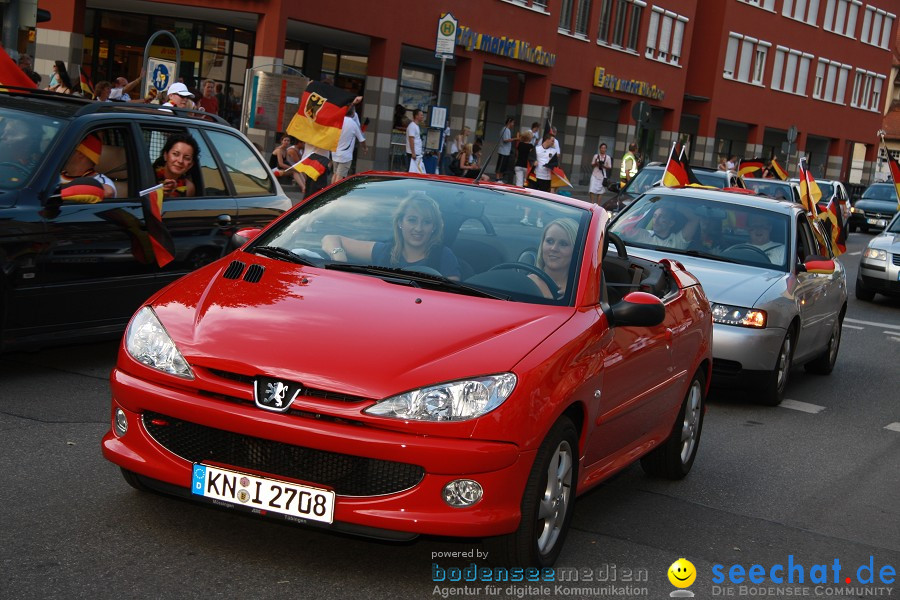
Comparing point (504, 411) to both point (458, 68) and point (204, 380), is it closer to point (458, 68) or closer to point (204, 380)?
point (204, 380)

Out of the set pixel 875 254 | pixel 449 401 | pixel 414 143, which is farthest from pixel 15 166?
pixel 414 143

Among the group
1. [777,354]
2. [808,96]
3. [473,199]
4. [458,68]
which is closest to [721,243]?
[777,354]

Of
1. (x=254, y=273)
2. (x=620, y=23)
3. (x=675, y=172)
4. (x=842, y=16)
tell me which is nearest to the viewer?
(x=254, y=273)

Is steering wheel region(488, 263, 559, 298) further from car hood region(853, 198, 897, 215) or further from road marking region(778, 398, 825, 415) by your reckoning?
car hood region(853, 198, 897, 215)

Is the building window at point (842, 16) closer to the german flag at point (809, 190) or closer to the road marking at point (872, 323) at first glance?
the german flag at point (809, 190)

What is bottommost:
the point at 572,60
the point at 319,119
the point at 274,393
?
the point at 274,393

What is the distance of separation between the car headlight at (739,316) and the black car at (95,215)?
3558 millimetres

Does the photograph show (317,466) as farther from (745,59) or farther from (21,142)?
(745,59)

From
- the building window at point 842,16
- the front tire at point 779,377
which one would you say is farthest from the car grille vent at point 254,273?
the building window at point 842,16

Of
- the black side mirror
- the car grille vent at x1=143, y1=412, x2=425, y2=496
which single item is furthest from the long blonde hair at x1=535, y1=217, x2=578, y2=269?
the car grille vent at x1=143, y1=412, x2=425, y2=496

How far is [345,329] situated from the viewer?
489 centimetres

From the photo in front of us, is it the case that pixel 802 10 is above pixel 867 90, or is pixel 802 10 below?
above

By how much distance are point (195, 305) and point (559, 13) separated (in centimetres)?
3849

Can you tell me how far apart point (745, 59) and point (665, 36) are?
31.7 ft
